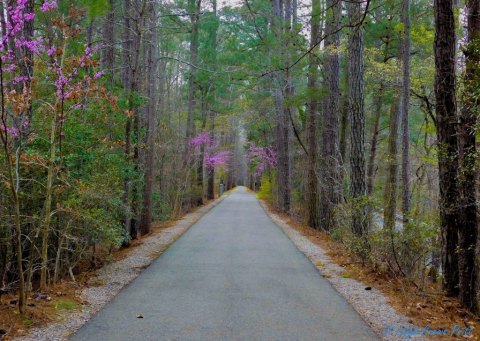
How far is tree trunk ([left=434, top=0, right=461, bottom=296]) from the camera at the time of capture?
18.9 feet

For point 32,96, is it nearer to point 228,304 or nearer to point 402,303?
point 228,304

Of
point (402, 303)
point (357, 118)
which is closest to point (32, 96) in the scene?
point (402, 303)

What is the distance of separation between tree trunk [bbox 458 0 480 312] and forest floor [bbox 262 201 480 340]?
0.34 metres

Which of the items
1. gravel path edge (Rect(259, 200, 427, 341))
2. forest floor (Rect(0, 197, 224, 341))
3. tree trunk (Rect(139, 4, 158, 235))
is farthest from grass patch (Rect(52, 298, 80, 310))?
tree trunk (Rect(139, 4, 158, 235))

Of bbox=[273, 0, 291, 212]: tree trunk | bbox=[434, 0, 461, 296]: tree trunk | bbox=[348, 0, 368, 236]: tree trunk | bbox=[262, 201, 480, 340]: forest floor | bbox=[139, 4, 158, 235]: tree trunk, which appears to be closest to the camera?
bbox=[262, 201, 480, 340]: forest floor

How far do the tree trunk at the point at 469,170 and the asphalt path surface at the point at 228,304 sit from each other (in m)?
1.52

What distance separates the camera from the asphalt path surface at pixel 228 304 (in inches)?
186

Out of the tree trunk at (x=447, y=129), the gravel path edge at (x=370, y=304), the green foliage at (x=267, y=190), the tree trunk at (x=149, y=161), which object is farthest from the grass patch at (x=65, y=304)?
the green foliage at (x=267, y=190)

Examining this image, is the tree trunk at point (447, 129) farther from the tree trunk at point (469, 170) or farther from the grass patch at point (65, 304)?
the grass patch at point (65, 304)

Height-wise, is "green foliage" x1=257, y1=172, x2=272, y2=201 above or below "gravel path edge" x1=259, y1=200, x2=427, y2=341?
above

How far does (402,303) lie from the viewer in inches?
233

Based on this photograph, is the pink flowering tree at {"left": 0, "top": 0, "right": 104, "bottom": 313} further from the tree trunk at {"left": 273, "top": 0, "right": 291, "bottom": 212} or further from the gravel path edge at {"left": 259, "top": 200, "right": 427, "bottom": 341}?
the tree trunk at {"left": 273, "top": 0, "right": 291, "bottom": 212}

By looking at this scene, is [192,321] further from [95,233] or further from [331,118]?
[331,118]

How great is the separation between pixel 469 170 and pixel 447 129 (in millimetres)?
800
